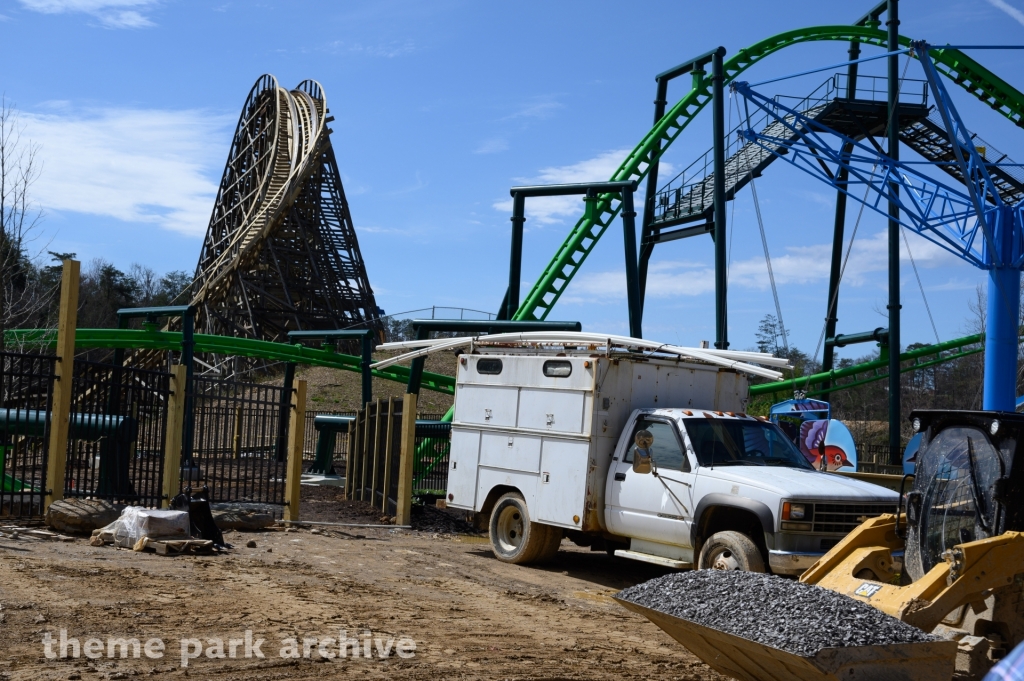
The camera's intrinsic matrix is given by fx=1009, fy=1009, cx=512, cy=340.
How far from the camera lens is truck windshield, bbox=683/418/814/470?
10977 mm

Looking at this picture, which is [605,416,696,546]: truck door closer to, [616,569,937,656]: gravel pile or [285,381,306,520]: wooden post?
[616,569,937,656]: gravel pile

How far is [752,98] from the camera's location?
22609mm

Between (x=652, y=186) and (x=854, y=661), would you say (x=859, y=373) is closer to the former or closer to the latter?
(x=652, y=186)

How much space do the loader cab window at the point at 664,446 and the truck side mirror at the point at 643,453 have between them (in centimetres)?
42

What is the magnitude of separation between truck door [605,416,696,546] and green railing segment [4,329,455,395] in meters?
13.6

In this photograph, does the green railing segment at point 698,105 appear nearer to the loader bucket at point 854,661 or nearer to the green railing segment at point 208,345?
the green railing segment at point 208,345

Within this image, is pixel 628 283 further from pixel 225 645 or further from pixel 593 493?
pixel 225 645

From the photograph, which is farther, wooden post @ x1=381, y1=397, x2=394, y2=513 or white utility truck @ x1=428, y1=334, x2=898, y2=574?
wooden post @ x1=381, y1=397, x2=394, y2=513

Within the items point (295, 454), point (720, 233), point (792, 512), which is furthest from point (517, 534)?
point (720, 233)

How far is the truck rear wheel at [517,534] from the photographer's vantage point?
12336mm

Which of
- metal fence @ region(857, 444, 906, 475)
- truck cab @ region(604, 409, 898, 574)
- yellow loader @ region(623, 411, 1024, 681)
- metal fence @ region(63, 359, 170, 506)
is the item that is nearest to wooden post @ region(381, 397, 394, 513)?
metal fence @ region(63, 359, 170, 506)

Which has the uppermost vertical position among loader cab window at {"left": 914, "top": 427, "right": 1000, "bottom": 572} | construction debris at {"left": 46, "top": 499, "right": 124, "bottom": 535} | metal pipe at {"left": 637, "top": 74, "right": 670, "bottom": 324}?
metal pipe at {"left": 637, "top": 74, "right": 670, "bottom": 324}

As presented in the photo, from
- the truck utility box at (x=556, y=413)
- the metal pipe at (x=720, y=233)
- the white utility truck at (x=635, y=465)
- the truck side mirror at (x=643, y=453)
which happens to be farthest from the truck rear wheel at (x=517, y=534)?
the metal pipe at (x=720, y=233)

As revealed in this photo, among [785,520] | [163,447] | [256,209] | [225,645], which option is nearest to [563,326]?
[163,447]
